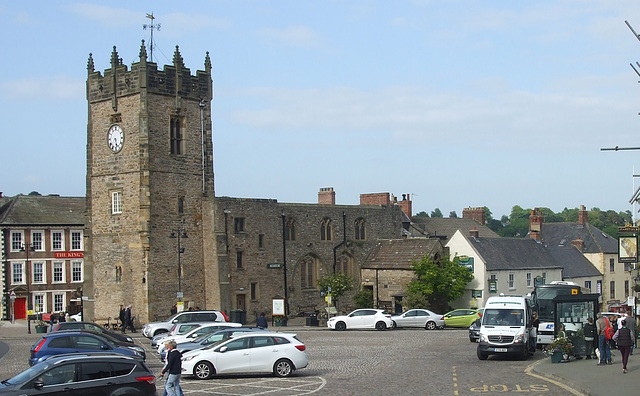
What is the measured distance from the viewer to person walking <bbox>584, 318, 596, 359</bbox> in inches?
1142

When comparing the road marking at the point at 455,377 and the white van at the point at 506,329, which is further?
the white van at the point at 506,329

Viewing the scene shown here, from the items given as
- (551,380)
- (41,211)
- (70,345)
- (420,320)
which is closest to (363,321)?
(420,320)

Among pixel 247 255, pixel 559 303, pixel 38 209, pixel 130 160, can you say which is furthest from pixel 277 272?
pixel 559 303

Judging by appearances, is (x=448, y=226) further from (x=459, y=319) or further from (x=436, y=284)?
(x=459, y=319)

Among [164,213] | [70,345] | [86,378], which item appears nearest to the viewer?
[86,378]

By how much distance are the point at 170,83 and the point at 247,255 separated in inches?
469

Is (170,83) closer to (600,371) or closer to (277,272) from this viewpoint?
(277,272)

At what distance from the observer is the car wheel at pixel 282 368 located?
86.4 ft

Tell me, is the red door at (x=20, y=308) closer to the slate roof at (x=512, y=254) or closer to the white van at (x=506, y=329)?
the slate roof at (x=512, y=254)

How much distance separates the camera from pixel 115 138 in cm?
5328

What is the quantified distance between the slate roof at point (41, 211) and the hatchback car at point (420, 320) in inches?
1285

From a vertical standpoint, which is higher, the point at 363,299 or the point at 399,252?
the point at 399,252

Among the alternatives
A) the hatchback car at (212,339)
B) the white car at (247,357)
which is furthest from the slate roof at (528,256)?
the white car at (247,357)

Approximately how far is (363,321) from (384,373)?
22.6 metres
